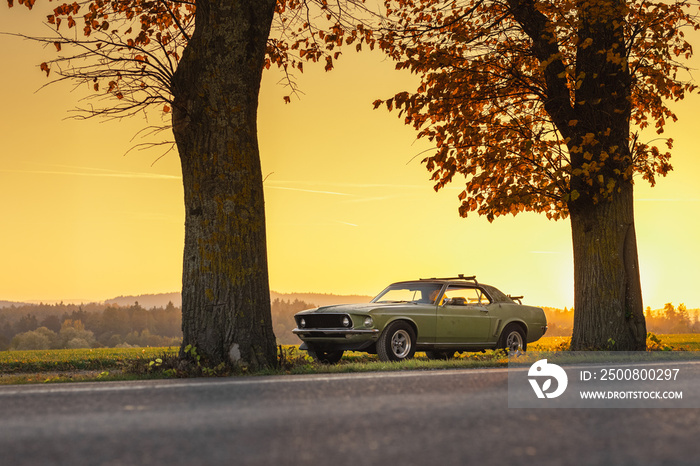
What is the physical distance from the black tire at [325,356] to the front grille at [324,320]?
1.70ft

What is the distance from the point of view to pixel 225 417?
18.7ft

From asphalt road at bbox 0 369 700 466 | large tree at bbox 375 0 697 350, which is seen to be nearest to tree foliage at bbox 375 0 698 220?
large tree at bbox 375 0 697 350

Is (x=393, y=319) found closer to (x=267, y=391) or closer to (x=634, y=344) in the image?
(x=634, y=344)

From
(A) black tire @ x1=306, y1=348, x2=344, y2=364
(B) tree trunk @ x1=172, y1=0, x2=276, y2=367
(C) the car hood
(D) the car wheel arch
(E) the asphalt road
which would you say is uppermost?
(B) tree trunk @ x1=172, y1=0, x2=276, y2=367

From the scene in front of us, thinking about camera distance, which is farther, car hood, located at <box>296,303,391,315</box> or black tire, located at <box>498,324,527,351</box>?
black tire, located at <box>498,324,527,351</box>

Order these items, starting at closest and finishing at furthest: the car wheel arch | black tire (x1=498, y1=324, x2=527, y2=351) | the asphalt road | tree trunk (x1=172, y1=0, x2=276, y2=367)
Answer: the asphalt road < tree trunk (x1=172, y1=0, x2=276, y2=367) < the car wheel arch < black tire (x1=498, y1=324, x2=527, y2=351)

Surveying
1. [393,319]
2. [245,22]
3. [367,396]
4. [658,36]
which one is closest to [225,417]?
[367,396]

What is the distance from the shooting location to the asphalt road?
4.36 m

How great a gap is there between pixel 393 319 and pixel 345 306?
0.98 meters

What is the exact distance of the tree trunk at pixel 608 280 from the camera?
16328 millimetres

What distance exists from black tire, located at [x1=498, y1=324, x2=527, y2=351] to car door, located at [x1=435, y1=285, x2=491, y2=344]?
55 centimetres

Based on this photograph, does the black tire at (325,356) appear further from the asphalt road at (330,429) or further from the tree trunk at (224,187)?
the asphalt road at (330,429)

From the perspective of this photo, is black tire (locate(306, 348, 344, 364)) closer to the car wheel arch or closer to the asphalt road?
the car wheel arch

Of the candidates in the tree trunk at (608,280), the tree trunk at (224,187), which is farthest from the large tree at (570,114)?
the tree trunk at (224,187)
